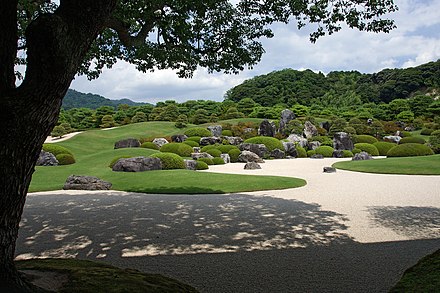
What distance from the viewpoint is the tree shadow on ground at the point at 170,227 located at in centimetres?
503

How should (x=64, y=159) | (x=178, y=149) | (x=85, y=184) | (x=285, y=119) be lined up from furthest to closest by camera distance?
(x=285, y=119)
(x=178, y=149)
(x=64, y=159)
(x=85, y=184)

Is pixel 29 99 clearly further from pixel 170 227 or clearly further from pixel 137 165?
pixel 137 165

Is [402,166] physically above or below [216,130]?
below

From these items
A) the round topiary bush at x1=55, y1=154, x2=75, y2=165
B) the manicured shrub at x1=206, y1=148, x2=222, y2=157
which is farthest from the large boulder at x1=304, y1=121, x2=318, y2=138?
the round topiary bush at x1=55, y1=154, x2=75, y2=165

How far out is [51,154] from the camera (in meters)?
18.6

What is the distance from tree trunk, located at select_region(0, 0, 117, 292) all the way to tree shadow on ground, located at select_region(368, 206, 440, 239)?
5704 millimetres

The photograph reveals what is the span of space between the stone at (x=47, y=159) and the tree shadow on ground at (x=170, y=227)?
984cm

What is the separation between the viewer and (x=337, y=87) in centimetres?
6531

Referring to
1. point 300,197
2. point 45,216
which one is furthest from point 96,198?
point 300,197

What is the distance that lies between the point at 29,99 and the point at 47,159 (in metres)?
18.4

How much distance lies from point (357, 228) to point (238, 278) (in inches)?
127

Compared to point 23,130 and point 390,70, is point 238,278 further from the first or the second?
point 390,70

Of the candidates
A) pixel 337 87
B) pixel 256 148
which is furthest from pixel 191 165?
pixel 337 87

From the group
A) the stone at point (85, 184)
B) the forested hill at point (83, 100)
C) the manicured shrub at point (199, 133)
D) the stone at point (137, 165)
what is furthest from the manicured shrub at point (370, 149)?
the forested hill at point (83, 100)
